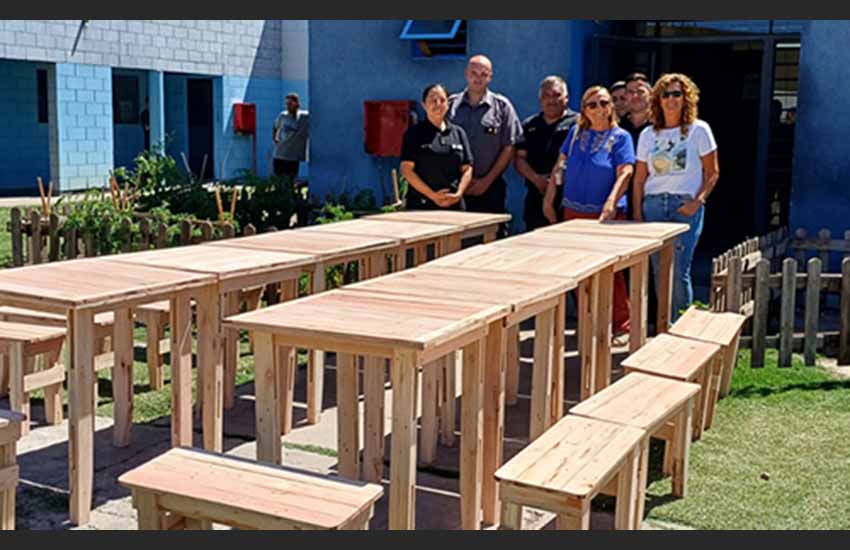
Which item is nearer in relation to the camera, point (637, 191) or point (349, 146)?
point (637, 191)

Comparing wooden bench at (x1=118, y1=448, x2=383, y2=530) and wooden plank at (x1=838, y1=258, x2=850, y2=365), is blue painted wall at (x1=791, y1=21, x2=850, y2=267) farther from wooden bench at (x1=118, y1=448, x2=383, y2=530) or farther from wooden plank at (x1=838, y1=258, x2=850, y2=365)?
wooden bench at (x1=118, y1=448, x2=383, y2=530)

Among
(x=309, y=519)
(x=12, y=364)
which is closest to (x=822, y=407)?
(x=309, y=519)

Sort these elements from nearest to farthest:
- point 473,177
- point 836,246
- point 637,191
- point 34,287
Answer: point 34,287 → point 637,191 → point 473,177 → point 836,246

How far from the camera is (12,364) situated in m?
5.70

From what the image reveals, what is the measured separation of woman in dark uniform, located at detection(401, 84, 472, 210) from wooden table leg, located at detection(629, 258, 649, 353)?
161 cm

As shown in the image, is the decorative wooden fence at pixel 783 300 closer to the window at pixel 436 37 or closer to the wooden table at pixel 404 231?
the wooden table at pixel 404 231

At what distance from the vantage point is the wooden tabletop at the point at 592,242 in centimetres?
600

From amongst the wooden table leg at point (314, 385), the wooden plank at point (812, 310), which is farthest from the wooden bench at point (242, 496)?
the wooden plank at point (812, 310)

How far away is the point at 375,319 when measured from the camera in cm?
412

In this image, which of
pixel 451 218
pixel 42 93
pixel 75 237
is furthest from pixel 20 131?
pixel 451 218

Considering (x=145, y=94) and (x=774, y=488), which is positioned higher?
(x=145, y=94)

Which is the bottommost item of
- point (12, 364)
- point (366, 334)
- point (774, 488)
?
point (774, 488)

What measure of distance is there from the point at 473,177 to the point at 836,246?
3355 mm

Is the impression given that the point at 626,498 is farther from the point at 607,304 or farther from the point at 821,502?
the point at 607,304
